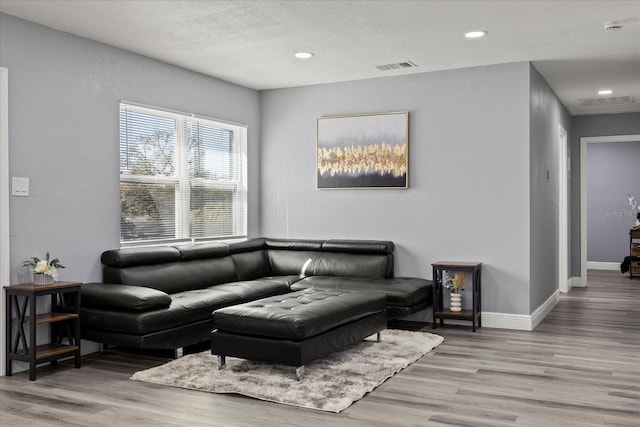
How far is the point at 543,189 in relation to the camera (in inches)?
254

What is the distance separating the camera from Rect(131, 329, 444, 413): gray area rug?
3.66 m

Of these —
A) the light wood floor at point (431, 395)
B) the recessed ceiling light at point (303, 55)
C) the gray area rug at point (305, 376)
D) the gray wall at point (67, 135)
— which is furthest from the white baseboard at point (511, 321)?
the gray wall at point (67, 135)

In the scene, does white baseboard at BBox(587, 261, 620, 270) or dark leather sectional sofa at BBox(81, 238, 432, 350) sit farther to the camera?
white baseboard at BBox(587, 261, 620, 270)

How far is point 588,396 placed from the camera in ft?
12.1

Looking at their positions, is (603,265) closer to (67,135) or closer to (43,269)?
(67,135)

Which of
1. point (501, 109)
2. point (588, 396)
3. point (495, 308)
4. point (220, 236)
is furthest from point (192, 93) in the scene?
point (588, 396)

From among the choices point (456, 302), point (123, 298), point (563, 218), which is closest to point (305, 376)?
point (123, 298)

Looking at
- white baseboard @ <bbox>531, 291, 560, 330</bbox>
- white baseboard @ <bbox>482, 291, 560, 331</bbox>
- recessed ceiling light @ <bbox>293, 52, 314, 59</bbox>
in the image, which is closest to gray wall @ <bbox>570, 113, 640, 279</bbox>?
white baseboard @ <bbox>531, 291, 560, 330</bbox>

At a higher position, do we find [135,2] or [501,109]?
[135,2]

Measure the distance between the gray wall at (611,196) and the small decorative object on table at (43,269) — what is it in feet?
32.1

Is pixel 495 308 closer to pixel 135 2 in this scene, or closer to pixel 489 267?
pixel 489 267

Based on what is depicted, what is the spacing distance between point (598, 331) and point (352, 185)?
2.83 m

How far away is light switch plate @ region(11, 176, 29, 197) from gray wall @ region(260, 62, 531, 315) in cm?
319

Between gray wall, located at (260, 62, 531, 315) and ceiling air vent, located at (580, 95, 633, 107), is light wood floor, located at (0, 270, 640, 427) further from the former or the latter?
ceiling air vent, located at (580, 95, 633, 107)
